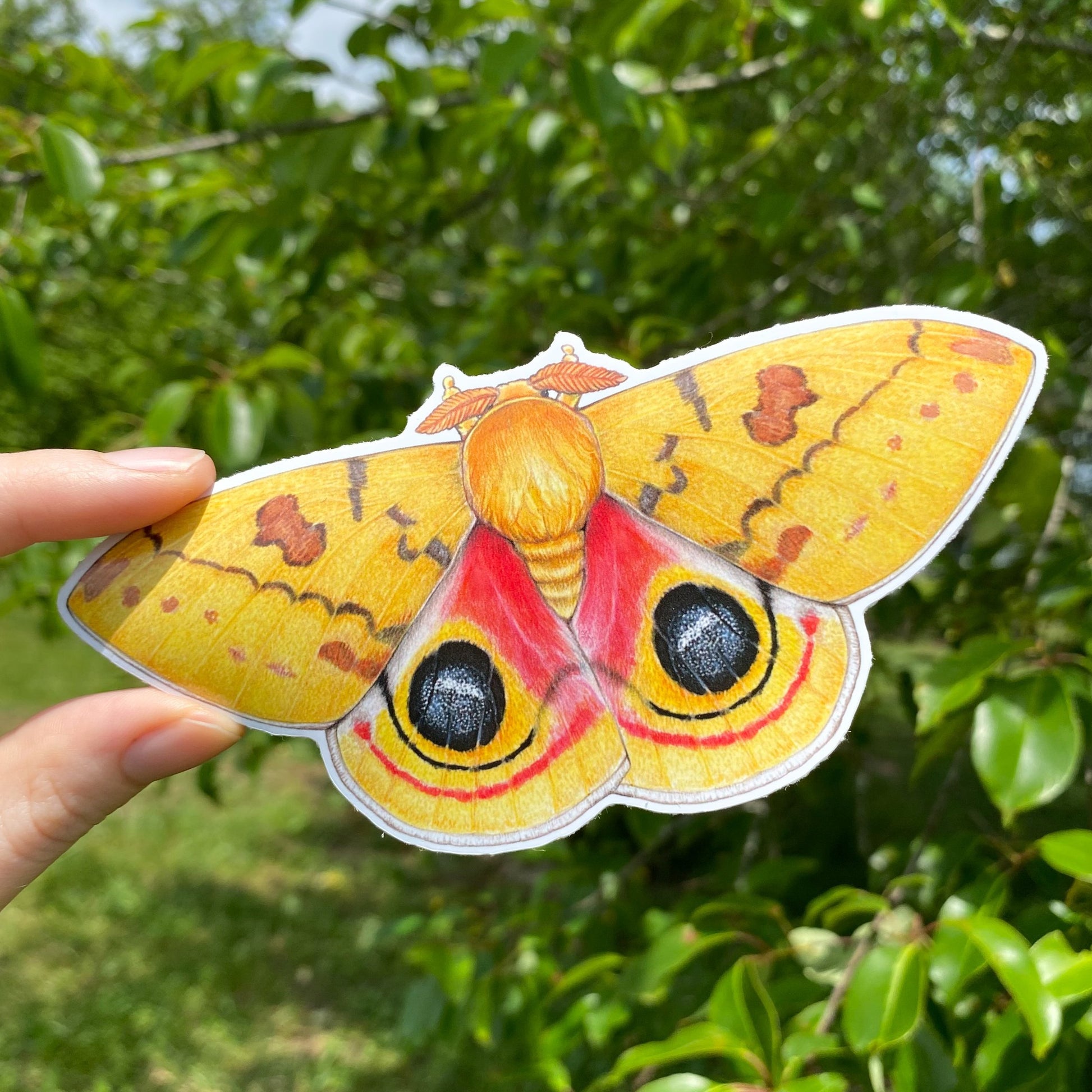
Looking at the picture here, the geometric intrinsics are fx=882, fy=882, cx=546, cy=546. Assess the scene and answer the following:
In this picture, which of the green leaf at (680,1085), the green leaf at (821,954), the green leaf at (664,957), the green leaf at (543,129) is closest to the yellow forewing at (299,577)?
the green leaf at (680,1085)

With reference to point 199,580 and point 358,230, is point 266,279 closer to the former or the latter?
point 358,230

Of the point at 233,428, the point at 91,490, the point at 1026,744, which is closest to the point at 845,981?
the point at 1026,744

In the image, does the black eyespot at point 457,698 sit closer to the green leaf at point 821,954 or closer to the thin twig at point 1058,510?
the green leaf at point 821,954

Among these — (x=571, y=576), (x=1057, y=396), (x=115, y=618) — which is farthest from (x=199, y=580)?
(x=1057, y=396)

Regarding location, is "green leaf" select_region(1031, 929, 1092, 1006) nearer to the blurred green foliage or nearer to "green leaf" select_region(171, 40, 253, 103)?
the blurred green foliage

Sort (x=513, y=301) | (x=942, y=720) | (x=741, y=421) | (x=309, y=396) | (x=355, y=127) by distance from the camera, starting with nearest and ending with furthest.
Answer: (x=741, y=421) < (x=942, y=720) < (x=355, y=127) < (x=309, y=396) < (x=513, y=301)

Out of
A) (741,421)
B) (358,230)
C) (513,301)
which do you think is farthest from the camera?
(358,230)
